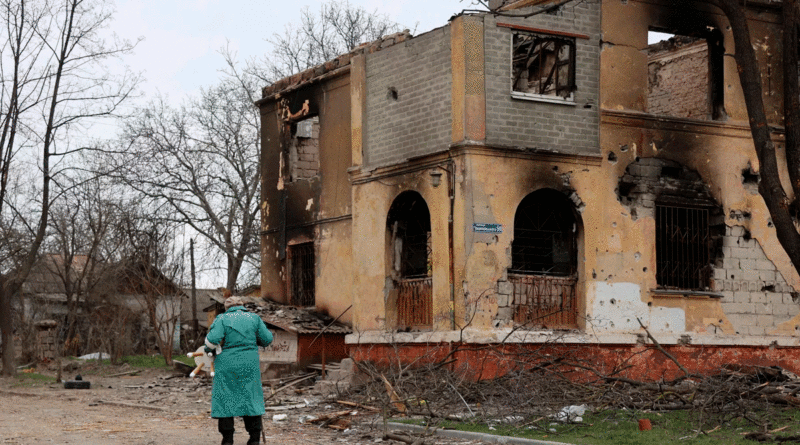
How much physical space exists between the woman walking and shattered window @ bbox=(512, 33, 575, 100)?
8.97 meters

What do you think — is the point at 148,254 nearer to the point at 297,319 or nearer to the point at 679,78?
the point at 297,319

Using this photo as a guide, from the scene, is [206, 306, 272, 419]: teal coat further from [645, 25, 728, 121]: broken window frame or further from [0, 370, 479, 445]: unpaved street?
[645, 25, 728, 121]: broken window frame

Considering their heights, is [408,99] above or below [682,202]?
above

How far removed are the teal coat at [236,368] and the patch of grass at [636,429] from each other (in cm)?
306

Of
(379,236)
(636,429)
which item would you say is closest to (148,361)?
(379,236)

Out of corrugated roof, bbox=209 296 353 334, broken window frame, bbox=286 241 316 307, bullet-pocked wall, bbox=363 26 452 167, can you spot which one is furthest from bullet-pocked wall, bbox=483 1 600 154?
broken window frame, bbox=286 241 316 307

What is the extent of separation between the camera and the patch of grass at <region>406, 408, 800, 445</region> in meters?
11.9

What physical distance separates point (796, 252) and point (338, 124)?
10.5 metres

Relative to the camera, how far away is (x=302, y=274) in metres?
24.8

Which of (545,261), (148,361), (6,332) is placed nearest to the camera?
(545,261)

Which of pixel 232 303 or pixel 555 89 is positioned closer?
pixel 232 303

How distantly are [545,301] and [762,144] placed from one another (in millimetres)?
4385

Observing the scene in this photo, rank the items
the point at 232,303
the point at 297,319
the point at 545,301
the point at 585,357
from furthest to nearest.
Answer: the point at 297,319
the point at 545,301
the point at 585,357
the point at 232,303

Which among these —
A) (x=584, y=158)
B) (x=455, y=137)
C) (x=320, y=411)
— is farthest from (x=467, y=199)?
(x=320, y=411)
